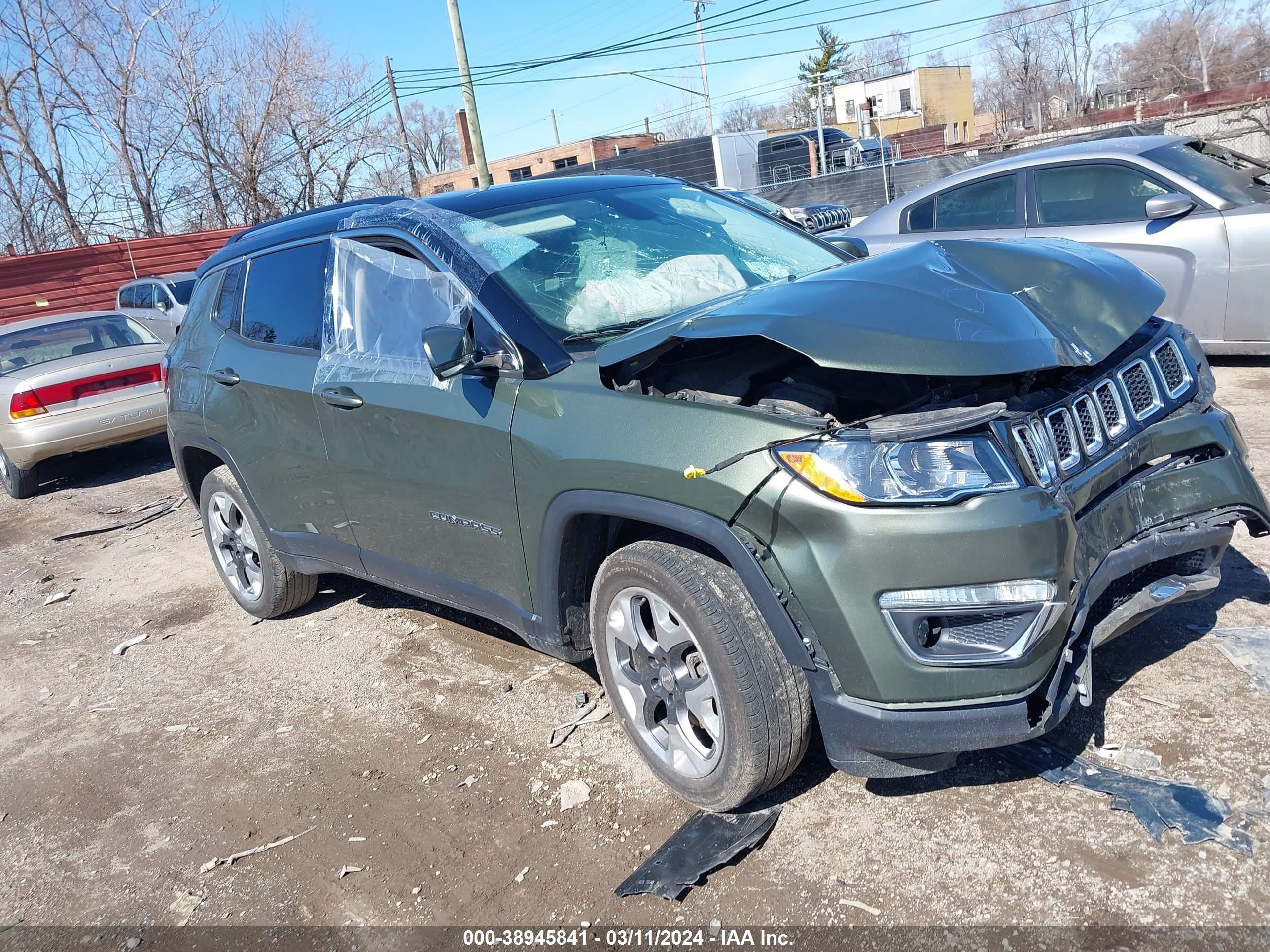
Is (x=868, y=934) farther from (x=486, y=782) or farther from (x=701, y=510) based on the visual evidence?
(x=486, y=782)

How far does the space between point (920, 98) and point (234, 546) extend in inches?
2291

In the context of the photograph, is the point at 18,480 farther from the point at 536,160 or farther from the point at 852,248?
the point at 536,160

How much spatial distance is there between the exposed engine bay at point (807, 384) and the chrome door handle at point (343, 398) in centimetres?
126

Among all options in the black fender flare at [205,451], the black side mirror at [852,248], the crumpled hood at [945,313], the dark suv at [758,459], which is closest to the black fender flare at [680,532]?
the dark suv at [758,459]

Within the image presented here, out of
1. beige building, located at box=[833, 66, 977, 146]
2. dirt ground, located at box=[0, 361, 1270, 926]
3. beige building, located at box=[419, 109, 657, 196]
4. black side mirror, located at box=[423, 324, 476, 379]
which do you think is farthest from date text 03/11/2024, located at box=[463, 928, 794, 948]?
beige building, located at box=[833, 66, 977, 146]

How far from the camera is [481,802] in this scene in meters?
3.31

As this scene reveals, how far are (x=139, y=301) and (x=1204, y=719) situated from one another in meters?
16.4

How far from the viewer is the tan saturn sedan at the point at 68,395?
28.0 ft

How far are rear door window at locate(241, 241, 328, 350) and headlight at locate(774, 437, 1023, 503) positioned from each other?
2.41 m

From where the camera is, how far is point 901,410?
2.62 m

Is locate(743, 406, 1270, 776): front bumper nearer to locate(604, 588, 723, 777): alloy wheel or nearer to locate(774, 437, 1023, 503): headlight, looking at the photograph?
locate(774, 437, 1023, 503): headlight

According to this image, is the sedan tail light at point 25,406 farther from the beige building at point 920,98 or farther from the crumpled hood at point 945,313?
the beige building at point 920,98

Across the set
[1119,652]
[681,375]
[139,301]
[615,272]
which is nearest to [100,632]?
[615,272]

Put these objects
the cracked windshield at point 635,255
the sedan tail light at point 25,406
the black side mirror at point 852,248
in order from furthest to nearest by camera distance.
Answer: the sedan tail light at point 25,406 → the black side mirror at point 852,248 → the cracked windshield at point 635,255
